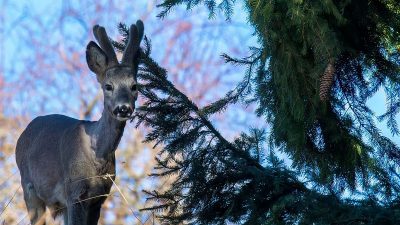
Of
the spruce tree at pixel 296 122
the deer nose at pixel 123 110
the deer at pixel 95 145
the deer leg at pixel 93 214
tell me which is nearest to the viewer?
the spruce tree at pixel 296 122

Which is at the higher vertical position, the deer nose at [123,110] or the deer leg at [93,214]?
the deer nose at [123,110]

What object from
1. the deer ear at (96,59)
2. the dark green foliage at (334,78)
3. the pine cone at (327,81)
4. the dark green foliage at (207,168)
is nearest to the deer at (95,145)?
the deer ear at (96,59)

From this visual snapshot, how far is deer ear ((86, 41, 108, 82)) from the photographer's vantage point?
6.03 m

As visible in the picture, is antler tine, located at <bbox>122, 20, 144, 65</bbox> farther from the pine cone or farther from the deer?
the pine cone

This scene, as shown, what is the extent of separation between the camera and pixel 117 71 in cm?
592

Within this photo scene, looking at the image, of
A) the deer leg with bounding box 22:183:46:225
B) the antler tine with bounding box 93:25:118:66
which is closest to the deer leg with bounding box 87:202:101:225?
the deer leg with bounding box 22:183:46:225

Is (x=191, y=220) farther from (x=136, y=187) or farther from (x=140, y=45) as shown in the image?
(x=136, y=187)

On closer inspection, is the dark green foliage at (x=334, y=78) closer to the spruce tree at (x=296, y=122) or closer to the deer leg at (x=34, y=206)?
the spruce tree at (x=296, y=122)

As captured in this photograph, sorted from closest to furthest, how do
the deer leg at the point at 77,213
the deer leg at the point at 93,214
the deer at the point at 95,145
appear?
the deer at the point at 95,145
the deer leg at the point at 77,213
the deer leg at the point at 93,214

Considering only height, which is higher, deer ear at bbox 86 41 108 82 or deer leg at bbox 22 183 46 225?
deer ear at bbox 86 41 108 82

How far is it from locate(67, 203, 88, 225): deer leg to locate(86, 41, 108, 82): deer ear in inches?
36.2

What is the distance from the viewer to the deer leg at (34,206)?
22.2ft

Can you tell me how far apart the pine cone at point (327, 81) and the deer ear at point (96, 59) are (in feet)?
5.60

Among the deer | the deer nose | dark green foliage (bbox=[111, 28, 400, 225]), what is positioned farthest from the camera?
the deer
